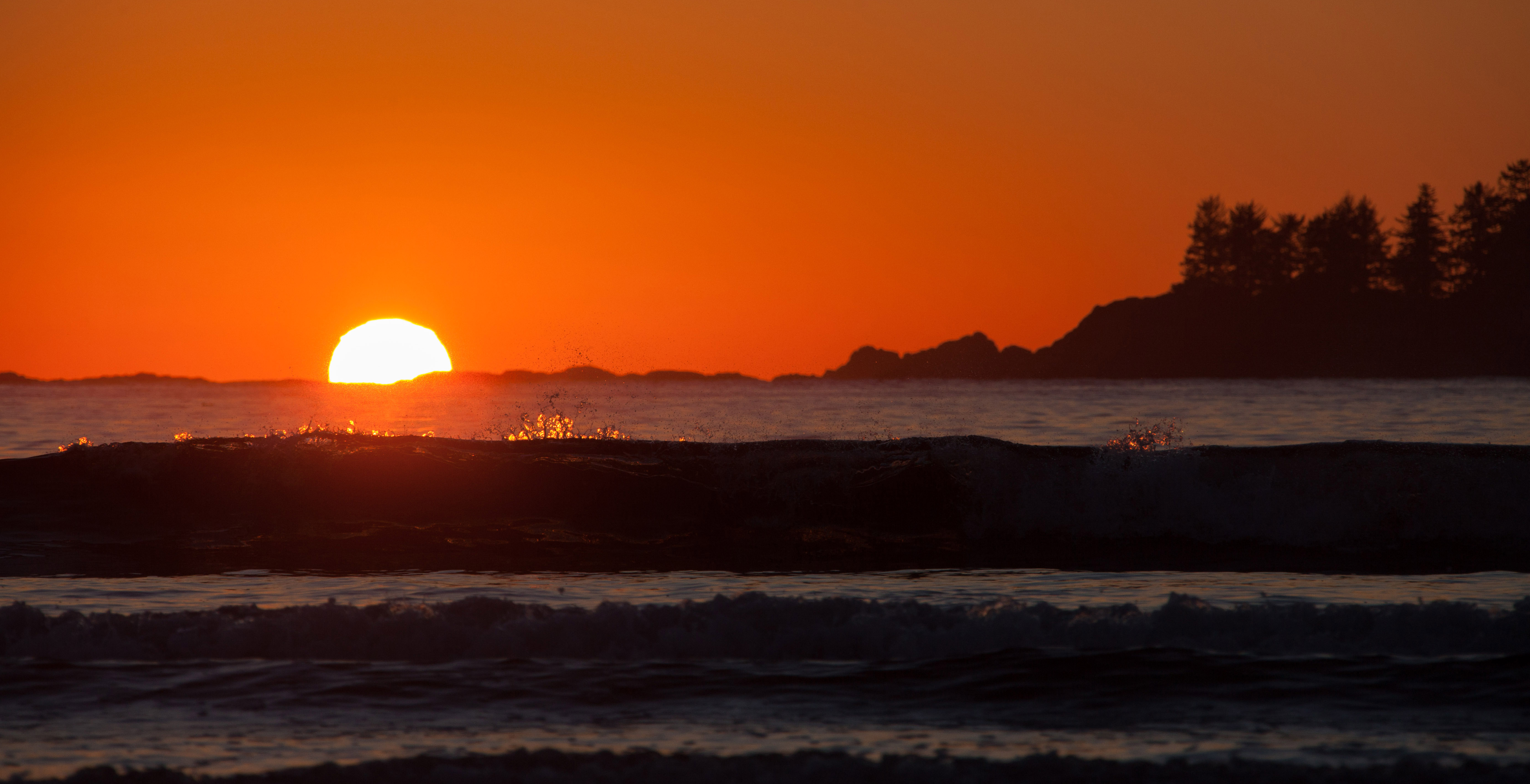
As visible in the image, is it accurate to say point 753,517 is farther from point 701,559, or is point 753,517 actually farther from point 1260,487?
point 1260,487

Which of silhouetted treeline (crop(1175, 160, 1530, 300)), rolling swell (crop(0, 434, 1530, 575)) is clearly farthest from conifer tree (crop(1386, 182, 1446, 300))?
rolling swell (crop(0, 434, 1530, 575))

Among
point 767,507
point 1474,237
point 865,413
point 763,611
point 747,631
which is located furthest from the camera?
point 1474,237

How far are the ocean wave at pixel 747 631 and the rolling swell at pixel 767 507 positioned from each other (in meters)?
3.93

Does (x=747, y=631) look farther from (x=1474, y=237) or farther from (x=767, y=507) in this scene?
(x=1474, y=237)

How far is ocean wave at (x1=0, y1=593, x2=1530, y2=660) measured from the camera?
960 centimetres

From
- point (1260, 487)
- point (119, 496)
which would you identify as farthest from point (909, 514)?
point (119, 496)

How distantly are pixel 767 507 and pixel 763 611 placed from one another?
26.5ft

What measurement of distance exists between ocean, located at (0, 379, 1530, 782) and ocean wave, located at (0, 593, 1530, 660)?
0.04 m

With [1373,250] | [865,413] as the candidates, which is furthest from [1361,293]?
[865,413]

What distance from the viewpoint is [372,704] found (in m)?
8.25

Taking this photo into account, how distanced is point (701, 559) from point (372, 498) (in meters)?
6.70

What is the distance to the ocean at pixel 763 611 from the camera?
7.16 m

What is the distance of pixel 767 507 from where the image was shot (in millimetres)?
18375

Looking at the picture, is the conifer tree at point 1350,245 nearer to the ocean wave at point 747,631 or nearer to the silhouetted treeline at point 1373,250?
the silhouetted treeline at point 1373,250
